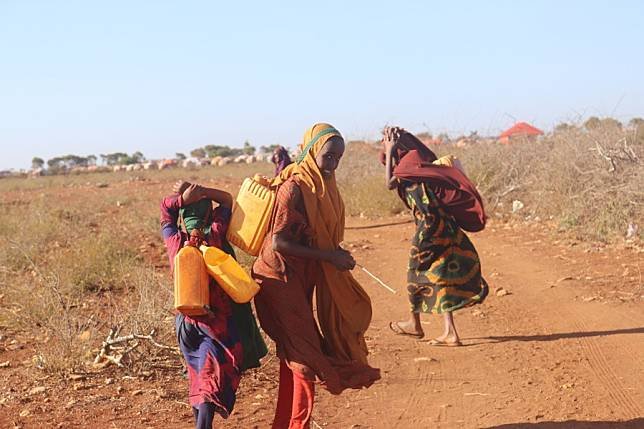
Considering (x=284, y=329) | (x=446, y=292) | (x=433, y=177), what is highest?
(x=433, y=177)

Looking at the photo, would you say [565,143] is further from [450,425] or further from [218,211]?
[218,211]

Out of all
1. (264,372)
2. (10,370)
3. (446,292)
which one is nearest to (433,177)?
(446,292)

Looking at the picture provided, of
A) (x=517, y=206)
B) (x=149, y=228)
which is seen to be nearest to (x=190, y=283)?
(x=149, y=228)

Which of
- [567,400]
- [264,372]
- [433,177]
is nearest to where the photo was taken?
[567,400]

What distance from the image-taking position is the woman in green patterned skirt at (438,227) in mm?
6309

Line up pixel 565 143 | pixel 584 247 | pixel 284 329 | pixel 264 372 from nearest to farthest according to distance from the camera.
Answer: pixel 284 329, pixel 264 372, pixel 584 247, pixel 565 143

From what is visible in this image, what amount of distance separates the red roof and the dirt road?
8523 millimetres

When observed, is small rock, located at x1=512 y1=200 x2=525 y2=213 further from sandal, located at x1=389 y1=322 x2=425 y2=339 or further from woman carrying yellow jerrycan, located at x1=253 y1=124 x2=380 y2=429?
woman carrying yellow jerrycan, located at x1=253 y1=124 x2=380 y2=429

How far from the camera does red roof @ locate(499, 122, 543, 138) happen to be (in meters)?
17.2

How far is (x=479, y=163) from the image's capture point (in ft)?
51.0

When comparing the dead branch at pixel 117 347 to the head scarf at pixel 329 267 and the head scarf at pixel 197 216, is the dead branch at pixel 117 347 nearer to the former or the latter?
the head scarf at pixel 197 216

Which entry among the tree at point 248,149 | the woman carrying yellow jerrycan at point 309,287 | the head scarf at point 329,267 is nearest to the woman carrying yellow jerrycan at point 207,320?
the woman carrying yellow jerrycan at point 309,287

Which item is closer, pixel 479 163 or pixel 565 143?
pixel 565 143

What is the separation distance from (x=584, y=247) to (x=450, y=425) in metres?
6.18
